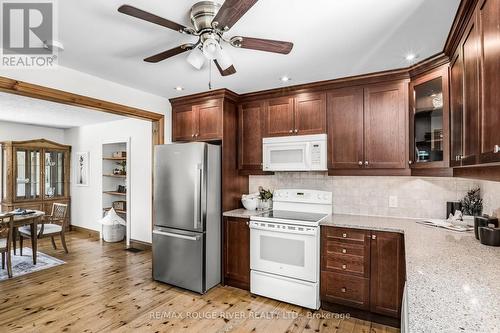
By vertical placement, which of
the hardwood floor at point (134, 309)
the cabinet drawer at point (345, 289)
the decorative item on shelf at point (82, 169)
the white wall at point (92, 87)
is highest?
the white wall at point (92, 87)

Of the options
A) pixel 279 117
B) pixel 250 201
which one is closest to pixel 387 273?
pixel 250 201

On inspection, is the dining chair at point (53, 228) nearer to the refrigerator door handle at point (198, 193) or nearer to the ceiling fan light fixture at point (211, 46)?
the refrigerator door handle at point (198, 193)

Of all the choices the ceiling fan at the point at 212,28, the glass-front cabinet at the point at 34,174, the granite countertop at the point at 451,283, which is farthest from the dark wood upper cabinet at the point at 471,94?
the glass-front cabinet at the point at 34,174

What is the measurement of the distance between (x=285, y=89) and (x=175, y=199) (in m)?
1.88

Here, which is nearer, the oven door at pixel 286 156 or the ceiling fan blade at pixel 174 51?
the ceiling fan blade at pixel 174 51

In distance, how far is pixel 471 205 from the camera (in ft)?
8.37

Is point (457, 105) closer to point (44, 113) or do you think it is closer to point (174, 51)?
point (174, 51)

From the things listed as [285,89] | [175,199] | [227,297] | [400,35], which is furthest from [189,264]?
[400,35]

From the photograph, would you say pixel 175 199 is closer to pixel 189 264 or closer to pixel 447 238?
pixel 189 264

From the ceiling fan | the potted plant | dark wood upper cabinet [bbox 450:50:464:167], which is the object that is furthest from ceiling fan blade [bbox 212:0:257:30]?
the potted plant

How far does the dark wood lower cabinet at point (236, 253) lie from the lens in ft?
10.5

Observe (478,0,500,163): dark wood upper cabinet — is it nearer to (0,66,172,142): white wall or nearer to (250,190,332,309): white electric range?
(250,190,332,309): white electric range

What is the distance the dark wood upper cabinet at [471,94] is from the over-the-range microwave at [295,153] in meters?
1.46

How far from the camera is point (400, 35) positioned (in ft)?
6.67
